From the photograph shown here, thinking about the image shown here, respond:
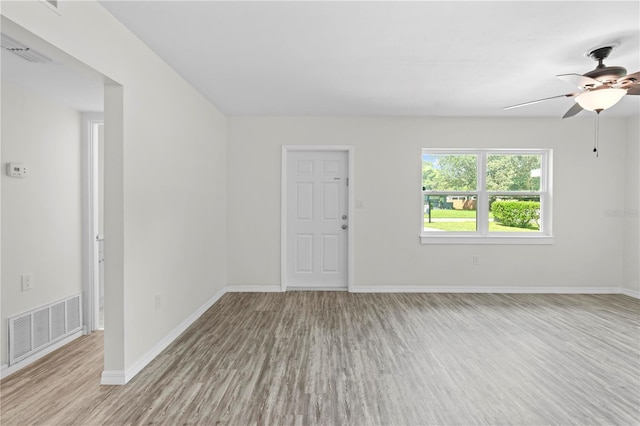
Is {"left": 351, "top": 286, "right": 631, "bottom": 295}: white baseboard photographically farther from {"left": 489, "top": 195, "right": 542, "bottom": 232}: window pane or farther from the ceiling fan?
the ceiling fan

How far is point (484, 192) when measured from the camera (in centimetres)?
511

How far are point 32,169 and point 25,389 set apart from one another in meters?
1.86

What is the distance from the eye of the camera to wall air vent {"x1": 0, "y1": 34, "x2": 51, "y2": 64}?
7.18ft

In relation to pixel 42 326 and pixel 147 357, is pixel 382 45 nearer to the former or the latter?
pixel 147 357

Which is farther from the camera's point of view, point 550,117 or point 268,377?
point 550,117

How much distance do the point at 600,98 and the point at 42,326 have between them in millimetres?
5255

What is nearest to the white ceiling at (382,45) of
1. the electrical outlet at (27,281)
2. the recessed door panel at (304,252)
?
the electrical outlet at (27,281)

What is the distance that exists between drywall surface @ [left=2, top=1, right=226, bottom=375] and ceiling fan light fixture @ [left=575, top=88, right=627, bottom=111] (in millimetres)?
3593

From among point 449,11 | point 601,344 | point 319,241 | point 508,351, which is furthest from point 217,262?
point 601,344

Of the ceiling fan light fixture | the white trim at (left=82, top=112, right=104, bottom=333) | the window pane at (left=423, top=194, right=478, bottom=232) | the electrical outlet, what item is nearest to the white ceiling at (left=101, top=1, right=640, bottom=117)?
the ceiling fan light fixture

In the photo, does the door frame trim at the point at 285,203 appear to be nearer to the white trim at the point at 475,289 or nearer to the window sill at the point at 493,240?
the white trim at the point at 475,289

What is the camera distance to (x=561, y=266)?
16.4 feet

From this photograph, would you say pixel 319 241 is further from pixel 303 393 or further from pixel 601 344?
pixel 601 344

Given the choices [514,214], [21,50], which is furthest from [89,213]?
[514,214]
